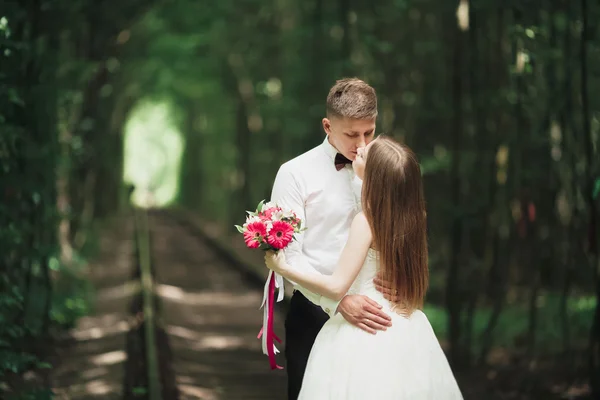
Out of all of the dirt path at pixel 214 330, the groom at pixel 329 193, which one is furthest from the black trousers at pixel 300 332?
the dirt path at pixel 214 330

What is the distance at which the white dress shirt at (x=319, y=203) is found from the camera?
15.2ft

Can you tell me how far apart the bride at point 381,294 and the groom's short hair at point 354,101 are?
0.58 ft

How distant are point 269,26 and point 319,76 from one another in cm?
809

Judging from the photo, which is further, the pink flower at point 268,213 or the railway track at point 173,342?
the railway track at point 173,342

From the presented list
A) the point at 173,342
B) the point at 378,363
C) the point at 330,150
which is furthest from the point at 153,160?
the point at 378,363

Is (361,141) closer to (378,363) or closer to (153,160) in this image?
(378,363)

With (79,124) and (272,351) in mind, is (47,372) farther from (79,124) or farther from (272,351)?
(79,124)

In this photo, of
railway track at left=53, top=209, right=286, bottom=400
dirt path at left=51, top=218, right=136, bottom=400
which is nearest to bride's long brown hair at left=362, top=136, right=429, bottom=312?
railway track at left=53, top=209, right=286, bottom=400

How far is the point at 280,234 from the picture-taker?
4.32 meters

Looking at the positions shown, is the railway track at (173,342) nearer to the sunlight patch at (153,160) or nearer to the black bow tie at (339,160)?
the black bow tie at (339,160)

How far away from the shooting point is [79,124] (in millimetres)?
17547

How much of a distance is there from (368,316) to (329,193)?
0.66m

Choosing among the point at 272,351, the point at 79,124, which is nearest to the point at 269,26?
the point at 79,124

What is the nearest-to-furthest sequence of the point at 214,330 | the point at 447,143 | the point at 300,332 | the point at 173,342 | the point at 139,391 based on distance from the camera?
the point at 300,332, the point at 139,391, the point at 173,342, the point at 214,330, the point at 447,143
